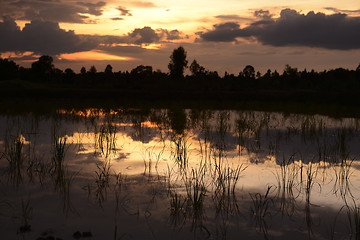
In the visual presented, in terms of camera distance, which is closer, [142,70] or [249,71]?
[142,70]

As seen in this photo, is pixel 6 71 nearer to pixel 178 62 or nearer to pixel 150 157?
pixel 178 62

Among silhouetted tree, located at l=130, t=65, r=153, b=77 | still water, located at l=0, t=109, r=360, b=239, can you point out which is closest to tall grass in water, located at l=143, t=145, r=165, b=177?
still water, located at l=0, t=109, r=360, b=239

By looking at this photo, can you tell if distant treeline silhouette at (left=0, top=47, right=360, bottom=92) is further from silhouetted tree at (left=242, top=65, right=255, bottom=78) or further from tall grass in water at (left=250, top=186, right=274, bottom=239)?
tall grass in water at (left=250, top=186, right=274, bottom=239)

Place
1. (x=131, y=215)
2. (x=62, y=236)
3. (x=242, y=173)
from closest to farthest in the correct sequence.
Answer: (x=62, y=236) → (x=131, y=215) → (x=242, y=173)

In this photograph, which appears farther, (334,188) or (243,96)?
(243,96)

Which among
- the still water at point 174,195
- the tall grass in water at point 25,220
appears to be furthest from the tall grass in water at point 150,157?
the tall grass in water at point 25,220

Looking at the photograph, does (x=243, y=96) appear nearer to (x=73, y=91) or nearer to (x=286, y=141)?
(x=73, y=91)

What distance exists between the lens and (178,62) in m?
78.9

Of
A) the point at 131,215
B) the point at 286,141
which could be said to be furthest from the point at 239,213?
Answer: the point at 286,141

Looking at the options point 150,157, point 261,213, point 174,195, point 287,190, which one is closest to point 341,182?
point 287,190

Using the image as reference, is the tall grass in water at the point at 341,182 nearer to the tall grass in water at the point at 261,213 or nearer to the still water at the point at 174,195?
the still water at the point at 174,195

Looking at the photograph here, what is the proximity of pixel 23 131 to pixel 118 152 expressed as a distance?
4.83 m

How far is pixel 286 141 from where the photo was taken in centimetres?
1015

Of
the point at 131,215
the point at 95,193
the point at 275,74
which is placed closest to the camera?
the point at 131,215
